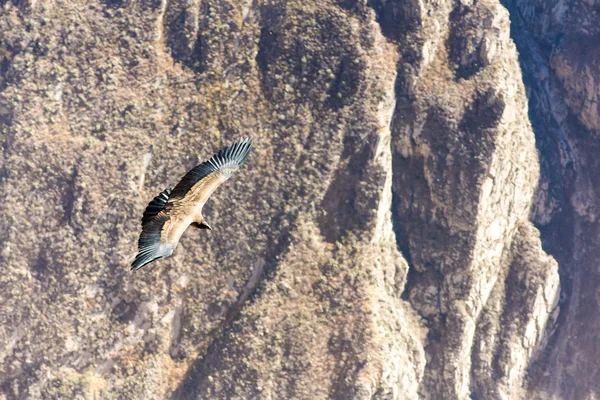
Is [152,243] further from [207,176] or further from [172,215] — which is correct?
[207,176]

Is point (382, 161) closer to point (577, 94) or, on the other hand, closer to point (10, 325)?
point (577, 94)

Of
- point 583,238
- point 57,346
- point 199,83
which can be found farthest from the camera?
point 583,238

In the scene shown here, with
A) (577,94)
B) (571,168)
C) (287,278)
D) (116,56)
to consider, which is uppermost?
(577,94)

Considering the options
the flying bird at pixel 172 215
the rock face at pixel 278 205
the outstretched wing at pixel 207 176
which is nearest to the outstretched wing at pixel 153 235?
the flying bird at pixel 172 215

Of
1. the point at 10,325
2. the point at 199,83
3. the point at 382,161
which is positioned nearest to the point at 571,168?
the point at 382,161

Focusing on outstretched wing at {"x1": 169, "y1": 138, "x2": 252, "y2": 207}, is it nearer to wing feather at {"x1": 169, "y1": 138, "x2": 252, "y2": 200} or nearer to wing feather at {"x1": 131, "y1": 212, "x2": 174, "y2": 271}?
wing feather at {"x1": 169, "y1": 138, "x2": 252, "y2": 200}

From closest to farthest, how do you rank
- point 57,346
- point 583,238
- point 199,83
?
1. point 57,346
2. point 199,83
3. point 583,238

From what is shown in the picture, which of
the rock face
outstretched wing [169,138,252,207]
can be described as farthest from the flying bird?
the rock face
